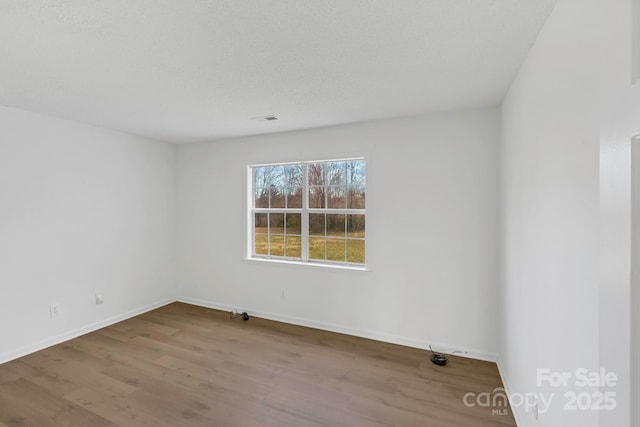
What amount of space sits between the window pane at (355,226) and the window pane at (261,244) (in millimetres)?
1227

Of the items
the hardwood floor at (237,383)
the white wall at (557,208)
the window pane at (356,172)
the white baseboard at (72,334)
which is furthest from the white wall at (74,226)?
the white wall at (557,208)

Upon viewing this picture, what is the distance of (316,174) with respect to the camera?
12.1 ft

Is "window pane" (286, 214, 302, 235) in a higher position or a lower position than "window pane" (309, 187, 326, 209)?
lower

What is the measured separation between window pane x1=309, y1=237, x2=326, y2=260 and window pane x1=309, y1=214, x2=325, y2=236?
0.25ft

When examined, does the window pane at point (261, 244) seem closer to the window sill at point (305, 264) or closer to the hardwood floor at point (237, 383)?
the window sill at point (305, 264)

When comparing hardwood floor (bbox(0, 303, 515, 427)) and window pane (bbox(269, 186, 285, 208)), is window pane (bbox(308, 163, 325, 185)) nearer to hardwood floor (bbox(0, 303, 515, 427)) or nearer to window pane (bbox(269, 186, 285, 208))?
window pane (bbox(269, 186, 285, 208))

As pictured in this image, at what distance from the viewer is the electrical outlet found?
306cm

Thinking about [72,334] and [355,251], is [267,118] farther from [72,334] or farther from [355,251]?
[72,334]

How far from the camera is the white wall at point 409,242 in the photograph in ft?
9.22

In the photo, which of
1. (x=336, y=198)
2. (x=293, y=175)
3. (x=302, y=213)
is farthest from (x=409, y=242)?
(x=293, y=175)

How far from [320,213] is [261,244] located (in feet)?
3.35

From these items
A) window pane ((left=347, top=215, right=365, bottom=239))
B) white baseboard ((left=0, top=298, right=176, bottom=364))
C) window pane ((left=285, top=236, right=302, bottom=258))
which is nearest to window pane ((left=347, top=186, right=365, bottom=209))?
window pane ((left=347, top=215, right=365, bottom=239))

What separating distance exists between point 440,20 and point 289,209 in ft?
9.03

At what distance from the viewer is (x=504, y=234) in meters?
2.53
